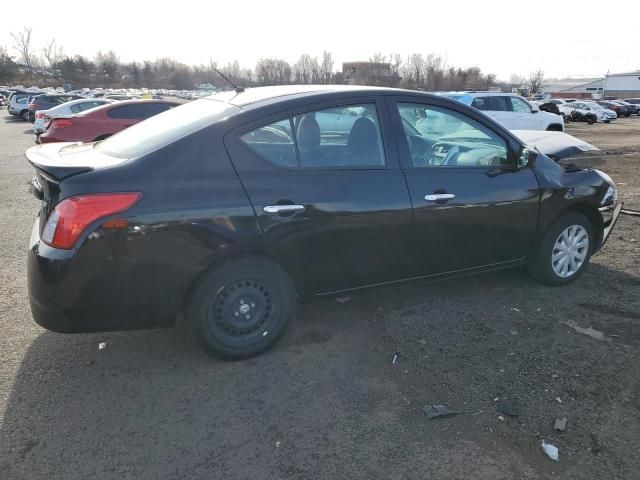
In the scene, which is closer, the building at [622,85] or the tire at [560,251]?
the tire at [560,251]

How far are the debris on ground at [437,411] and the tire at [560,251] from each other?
215 cm

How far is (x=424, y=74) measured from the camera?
95.1 meters

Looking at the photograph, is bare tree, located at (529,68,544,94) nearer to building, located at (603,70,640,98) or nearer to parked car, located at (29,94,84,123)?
building, located at (603,70,640,98)

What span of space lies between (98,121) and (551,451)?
11.5 m

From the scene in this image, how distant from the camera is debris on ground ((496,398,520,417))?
2.75 m

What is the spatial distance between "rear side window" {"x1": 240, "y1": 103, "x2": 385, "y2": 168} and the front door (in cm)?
22

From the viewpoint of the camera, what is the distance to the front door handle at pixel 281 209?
10.0 ft

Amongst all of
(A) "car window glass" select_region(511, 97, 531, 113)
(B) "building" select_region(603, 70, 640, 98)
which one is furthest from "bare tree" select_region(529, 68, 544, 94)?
(A) "car window glass" select_region(511, 97, 531, 113)

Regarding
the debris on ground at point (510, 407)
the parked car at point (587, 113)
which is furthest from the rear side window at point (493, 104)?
the parked car at point (587, 113)

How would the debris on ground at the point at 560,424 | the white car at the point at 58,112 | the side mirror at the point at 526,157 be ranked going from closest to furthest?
the debris on ground at the point at 560,424 → the side mirror at the point at 526,157 → the white car at the point at 58,112

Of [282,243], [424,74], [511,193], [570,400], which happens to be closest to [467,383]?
[570,400]

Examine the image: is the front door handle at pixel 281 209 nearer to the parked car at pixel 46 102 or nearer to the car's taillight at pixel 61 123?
the car's taillight at pixel 61 123

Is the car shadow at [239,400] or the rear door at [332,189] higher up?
the rear door at [332,189]

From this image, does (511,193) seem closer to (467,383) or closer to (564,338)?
(564,338)
